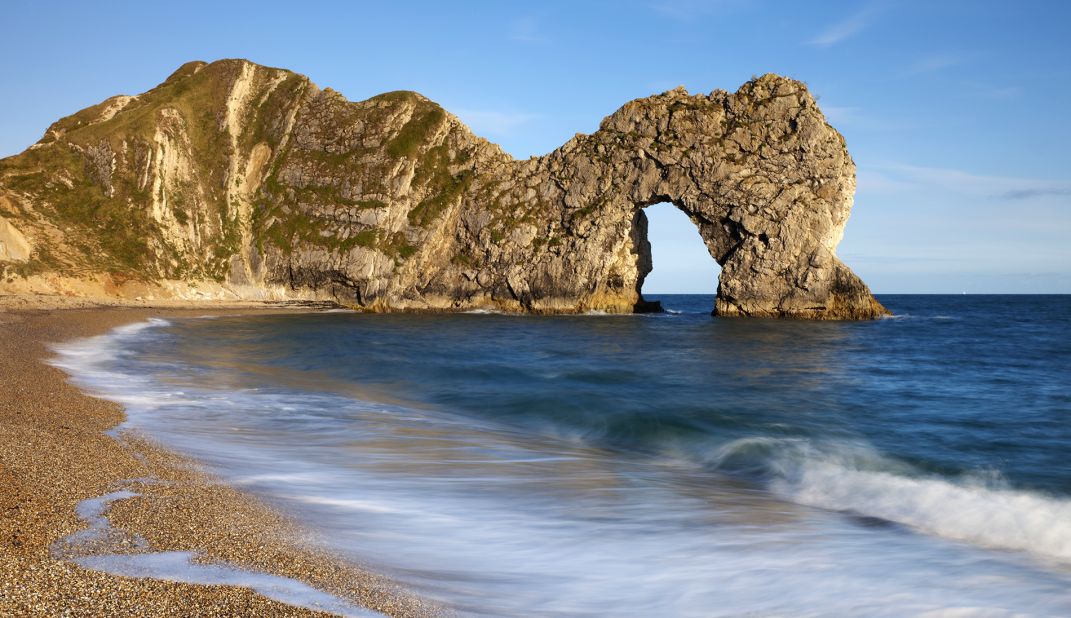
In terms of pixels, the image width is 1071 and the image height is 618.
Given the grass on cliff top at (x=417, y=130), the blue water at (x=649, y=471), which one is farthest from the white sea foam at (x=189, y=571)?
the grass on cliff top at (x=417, y=130)

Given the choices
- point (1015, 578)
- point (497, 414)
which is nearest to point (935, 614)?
point (1015, 578)

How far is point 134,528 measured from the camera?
5.85 m

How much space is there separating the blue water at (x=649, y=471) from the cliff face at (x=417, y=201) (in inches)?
1470

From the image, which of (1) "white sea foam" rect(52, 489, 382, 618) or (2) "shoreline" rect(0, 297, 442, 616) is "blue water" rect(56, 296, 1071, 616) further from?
(1) "white sea foam" rect(52, 489, 382, 618)

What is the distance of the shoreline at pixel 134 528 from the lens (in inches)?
172

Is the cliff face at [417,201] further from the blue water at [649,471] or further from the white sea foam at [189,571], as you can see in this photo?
the white sea foam at [189,571]

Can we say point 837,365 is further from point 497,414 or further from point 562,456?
point 562,456

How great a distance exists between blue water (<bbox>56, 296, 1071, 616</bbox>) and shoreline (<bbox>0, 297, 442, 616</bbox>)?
0.55 meters

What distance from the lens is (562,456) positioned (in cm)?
1245

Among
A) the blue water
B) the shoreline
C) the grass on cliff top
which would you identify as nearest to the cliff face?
the grass on cliff top

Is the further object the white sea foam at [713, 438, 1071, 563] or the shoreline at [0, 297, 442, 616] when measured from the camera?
the white sea foam at [713, 438, 1071, 563]

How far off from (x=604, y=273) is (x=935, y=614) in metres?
64.3

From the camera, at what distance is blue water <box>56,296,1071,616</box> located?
6.37m

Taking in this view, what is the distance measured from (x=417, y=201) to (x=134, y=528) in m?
73.2
